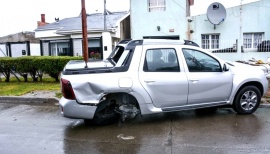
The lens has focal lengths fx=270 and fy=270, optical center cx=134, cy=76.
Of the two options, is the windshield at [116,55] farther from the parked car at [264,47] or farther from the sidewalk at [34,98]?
the parked car at [264,47]

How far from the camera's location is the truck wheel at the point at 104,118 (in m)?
5.65

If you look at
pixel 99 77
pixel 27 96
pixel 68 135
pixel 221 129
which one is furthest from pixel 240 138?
pixel 27 96

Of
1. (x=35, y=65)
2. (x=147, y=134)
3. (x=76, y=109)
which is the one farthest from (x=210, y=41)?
(x=76, y=109)

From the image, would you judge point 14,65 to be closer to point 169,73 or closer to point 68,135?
point 68,135

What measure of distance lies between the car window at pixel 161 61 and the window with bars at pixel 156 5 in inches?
482

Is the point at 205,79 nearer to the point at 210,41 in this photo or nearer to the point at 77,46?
the point at 210,41

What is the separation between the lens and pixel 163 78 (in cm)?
558

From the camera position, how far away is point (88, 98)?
534cm

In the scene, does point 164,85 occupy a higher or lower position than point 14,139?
higher

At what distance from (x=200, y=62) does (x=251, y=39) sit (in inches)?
499

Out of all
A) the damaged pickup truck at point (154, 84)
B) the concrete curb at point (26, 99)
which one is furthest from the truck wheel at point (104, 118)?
the concrete curb at point (26, 99)

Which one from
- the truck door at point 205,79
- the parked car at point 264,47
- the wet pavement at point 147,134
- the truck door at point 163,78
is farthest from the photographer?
the parked car at point 264,47

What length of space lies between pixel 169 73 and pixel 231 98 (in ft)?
5.49

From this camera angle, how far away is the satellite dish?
16.1 metres
